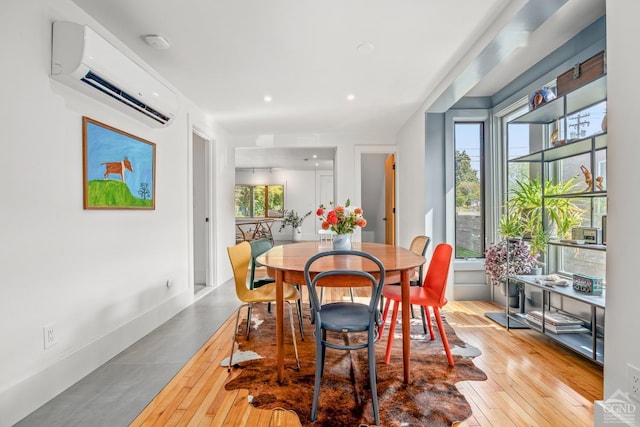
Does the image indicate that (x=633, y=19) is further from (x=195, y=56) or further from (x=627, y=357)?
(x=195, y=56)

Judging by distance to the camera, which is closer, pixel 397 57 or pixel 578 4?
pixel 578 4

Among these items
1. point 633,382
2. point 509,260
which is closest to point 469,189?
point 509,260

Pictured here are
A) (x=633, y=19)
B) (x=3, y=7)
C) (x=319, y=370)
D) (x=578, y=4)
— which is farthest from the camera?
(x=578, y=4)

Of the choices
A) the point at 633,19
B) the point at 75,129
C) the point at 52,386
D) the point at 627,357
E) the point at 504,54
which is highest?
the point at 504,54

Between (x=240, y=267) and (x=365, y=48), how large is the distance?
6.42ft

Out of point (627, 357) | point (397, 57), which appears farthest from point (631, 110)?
point (397, 57)

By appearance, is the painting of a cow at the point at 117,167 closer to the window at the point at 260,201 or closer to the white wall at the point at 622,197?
the white wall at the point at 622,197

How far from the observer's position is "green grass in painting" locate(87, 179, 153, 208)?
2156 millimetres

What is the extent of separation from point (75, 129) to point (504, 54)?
3048mm

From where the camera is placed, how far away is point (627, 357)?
4.30 feet

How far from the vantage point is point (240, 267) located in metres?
2.37

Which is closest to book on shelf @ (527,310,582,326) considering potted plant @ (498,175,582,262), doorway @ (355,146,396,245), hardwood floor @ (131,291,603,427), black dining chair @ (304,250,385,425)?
hardwood floor @ (131,291,603,427)

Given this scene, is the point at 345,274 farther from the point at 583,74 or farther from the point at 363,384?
the point at 583,74

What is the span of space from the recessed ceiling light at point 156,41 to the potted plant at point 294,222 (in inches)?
304
